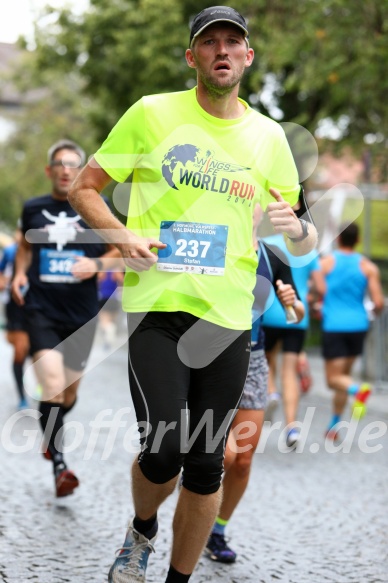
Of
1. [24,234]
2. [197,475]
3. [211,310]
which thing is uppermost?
[24,234]

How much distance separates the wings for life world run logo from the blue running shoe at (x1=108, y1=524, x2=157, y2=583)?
4.34ft

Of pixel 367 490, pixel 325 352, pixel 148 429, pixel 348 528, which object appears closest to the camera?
pixel 148 429

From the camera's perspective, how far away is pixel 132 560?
420cm

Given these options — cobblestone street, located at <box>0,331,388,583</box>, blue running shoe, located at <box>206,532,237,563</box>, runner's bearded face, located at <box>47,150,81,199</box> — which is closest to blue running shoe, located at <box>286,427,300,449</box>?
cobblestone street, located at <box>0,331,388,583</box>

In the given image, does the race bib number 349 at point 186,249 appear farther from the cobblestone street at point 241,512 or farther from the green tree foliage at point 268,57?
the green tree foliage at point 268,57

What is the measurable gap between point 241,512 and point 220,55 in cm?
313

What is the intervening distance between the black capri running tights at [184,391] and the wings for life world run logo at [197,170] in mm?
477

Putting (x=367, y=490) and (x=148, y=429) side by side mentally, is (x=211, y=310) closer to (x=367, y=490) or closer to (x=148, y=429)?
(x=148, y=429)

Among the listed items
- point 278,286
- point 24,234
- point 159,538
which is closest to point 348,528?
Result: point 159,538

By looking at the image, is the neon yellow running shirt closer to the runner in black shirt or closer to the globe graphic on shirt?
the globe graphic on shirt

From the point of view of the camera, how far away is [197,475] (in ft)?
13.3

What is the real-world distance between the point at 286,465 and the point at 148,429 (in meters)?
4.35

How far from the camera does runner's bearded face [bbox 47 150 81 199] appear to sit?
6.93 metres

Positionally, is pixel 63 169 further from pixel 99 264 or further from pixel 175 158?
pixel 175 158
